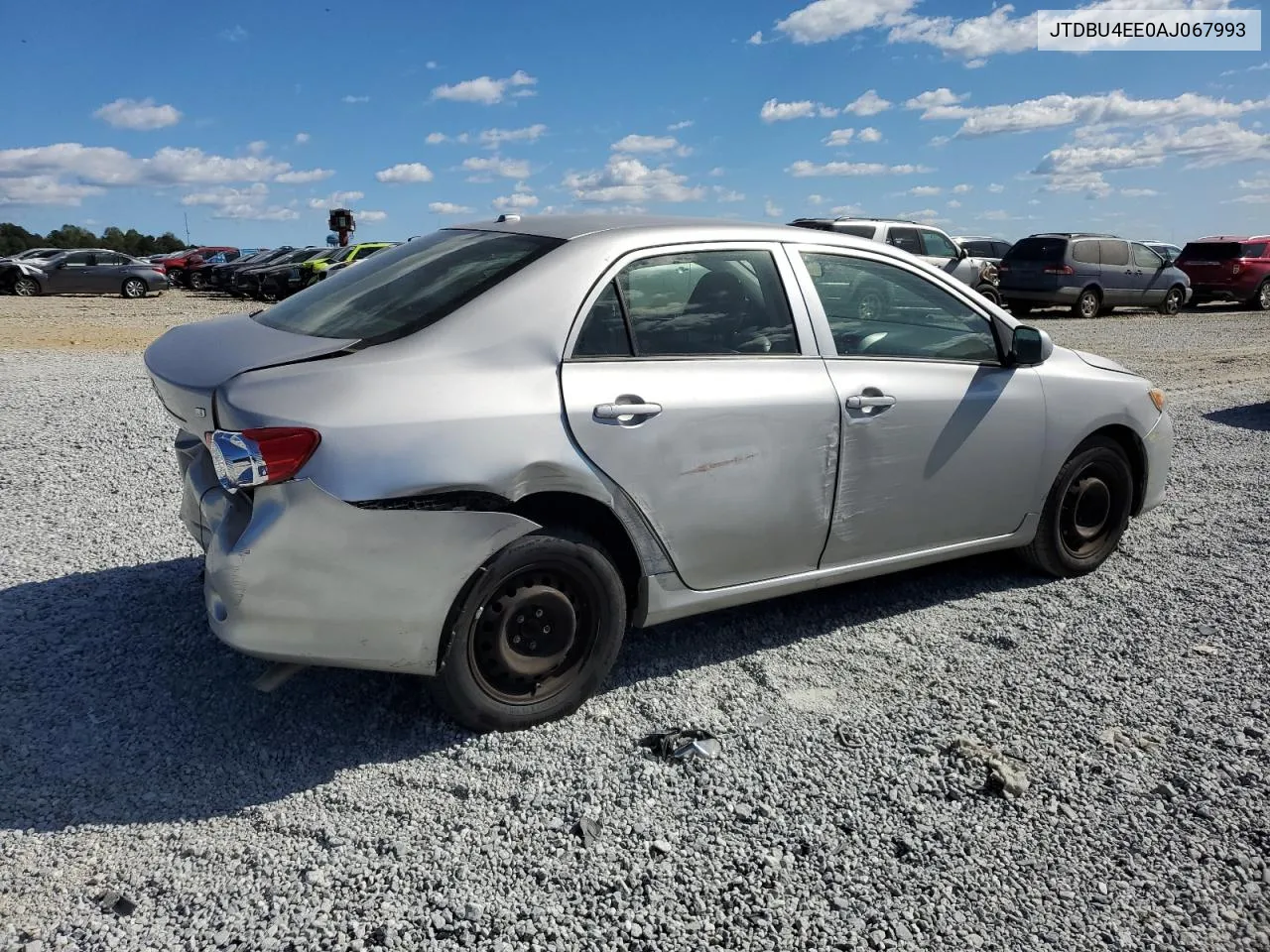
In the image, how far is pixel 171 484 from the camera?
605 cm

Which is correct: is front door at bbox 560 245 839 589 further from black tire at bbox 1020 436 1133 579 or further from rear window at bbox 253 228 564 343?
black tire at bbox 1020 436 1133 579

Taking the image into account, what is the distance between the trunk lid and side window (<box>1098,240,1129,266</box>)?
21363mm

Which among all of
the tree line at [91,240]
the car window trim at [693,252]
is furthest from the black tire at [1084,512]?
the tree line at [91,240]

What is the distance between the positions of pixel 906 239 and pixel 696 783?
1730 cm

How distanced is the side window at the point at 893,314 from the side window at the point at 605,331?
3.00ft

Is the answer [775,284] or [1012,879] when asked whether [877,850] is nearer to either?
[1012,879]

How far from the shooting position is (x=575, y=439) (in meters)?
3.21

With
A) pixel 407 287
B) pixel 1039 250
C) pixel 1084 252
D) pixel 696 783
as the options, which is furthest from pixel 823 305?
pixel 1084 252

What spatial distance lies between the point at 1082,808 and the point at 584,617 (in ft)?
5.36

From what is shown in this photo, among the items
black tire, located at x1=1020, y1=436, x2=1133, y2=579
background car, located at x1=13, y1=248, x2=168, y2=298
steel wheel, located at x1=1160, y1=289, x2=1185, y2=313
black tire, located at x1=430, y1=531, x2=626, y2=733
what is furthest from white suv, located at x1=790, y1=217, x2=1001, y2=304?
background car, located at x1=13, y1=248, x2=168, y2=298

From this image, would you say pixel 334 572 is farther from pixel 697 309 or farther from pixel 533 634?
pixel 697 309

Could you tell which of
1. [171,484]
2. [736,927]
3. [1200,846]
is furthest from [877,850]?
[171,484]

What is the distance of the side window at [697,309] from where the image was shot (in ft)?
11.3

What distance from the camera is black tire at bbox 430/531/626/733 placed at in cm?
315
